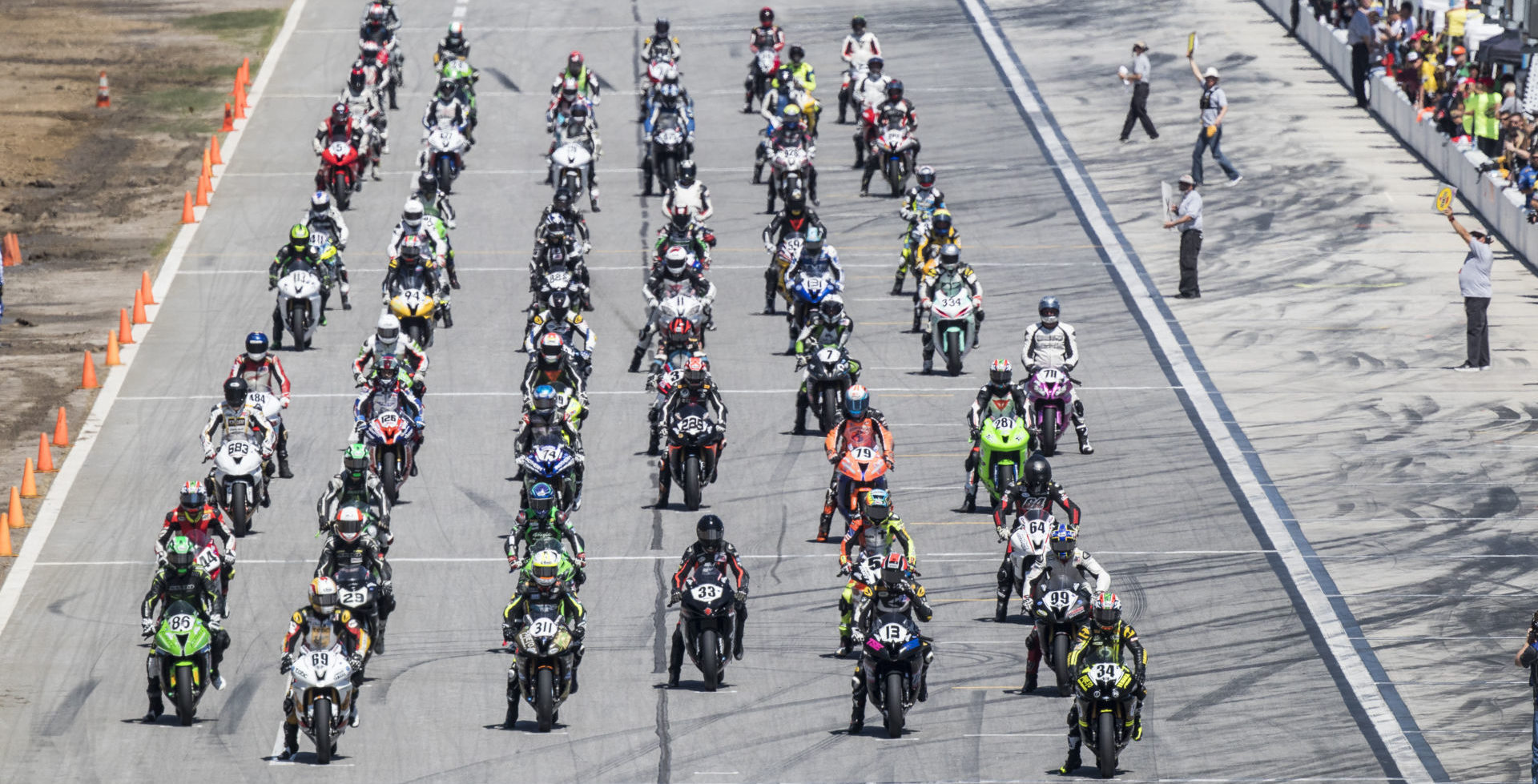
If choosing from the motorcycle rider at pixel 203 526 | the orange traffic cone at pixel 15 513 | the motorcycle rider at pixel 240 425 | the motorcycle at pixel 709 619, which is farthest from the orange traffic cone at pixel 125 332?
the motorcycle at pixel 709 619

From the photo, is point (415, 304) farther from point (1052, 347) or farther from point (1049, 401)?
point (1049, 401)

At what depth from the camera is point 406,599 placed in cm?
3027

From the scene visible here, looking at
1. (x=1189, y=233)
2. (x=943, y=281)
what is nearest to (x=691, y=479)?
(x=943, y=281)

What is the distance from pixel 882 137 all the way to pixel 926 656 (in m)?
24.3

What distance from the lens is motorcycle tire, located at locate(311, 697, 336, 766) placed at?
2462 cm

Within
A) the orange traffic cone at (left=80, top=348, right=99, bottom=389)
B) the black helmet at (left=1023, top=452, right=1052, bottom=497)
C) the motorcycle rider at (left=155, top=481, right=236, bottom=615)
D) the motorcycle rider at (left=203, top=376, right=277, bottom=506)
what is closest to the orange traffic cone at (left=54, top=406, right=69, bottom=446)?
the orange traffic cone at (left=80, top=348, right=99, bottom=389)

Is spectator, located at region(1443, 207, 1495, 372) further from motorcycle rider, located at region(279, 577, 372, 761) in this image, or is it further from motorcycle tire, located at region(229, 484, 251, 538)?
motorcycle rider, located at region(279, 577, 372, 761)

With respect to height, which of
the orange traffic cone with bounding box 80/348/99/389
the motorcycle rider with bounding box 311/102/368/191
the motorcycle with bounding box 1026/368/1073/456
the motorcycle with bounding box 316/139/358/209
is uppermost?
the motorcycle rider with bounding box 311/102/368/191

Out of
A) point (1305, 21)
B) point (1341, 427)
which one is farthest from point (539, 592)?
point (1305, 21)

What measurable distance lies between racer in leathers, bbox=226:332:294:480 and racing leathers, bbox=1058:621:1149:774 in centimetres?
1372

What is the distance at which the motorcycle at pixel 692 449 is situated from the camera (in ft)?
106

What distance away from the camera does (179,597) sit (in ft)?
85.6

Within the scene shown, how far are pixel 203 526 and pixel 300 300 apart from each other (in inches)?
516

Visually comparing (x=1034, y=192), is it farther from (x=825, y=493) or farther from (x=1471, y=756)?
(x=1471, y=756)
